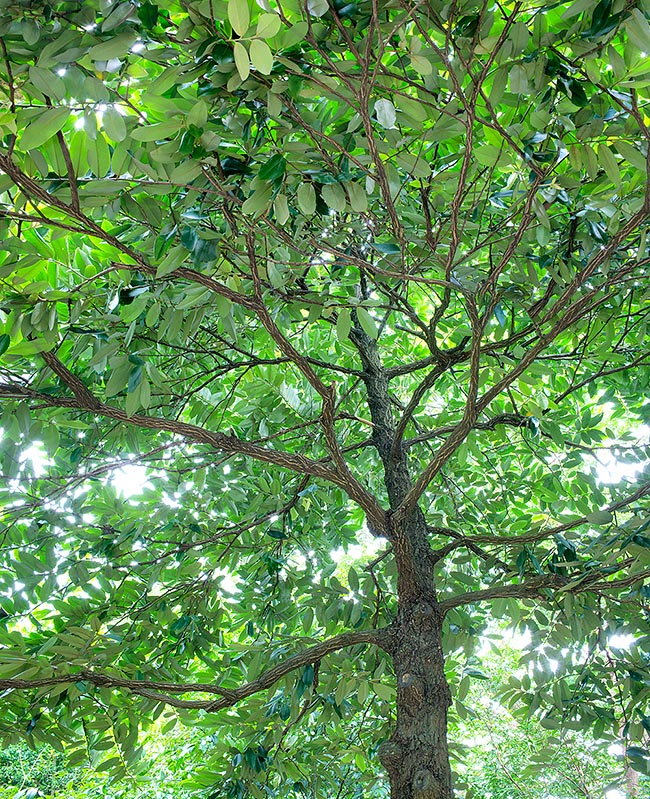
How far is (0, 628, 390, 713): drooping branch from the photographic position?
6.14 ft

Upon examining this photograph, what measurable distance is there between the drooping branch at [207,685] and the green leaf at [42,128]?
4.52 feet

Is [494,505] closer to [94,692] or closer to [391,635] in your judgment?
[391,635]

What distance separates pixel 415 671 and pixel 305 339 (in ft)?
4.40

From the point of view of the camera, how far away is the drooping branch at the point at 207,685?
187cm

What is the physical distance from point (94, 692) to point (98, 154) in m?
1.71

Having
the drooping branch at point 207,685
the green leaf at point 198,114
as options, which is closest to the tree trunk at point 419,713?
the drooping branch at point 207,685

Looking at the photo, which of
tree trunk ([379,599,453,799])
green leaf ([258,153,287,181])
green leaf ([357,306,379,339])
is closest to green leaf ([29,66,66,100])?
green leaf ([258,153,287,181])

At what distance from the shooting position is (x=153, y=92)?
1.10m

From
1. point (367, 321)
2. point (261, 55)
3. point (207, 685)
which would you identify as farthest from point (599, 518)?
point (261, 55)

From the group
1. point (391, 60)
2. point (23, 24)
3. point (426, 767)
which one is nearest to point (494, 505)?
point (426, 767)

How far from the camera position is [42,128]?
1.08 m

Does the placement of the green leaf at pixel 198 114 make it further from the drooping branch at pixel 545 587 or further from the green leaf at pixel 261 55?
the drooping branch at pixel 545 587

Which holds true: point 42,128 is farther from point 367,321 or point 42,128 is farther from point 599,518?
point 599,518

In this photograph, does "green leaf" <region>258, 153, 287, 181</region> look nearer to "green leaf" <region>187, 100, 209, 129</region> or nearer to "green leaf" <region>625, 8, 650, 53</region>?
"green leaf" <region>187, 100, 209, 129</region>
